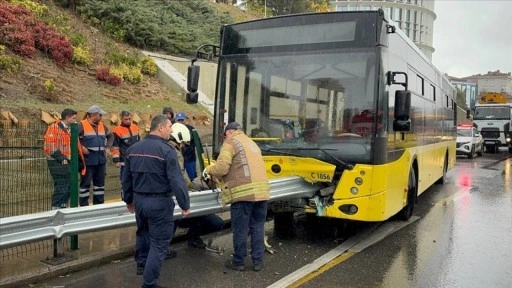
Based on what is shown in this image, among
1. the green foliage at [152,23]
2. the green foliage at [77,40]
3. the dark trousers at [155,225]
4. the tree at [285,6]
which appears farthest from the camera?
the tree at [285,6]

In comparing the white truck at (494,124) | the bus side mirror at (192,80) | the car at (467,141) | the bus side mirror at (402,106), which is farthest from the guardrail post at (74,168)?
the white truck at (494,124)

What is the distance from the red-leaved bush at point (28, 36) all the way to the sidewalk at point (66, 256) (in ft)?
32.0

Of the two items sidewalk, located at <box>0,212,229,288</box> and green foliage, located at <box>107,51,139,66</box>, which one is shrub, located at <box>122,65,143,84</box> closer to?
green foliage, located at <box>107,51,139,66</box>

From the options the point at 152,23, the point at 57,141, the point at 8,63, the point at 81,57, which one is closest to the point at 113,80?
the point at 81,57

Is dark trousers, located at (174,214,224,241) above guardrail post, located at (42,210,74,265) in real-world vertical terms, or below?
above

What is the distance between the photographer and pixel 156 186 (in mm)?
4668

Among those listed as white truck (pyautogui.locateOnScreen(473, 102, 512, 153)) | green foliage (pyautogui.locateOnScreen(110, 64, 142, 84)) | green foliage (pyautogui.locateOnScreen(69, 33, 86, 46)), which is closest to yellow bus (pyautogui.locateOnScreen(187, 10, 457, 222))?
green foliage (pyautogui.locateOnScreen(110, 64, 142, 84))

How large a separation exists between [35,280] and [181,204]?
1.83m

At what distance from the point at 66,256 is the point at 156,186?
6.09 ft

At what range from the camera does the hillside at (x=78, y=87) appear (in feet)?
41.4

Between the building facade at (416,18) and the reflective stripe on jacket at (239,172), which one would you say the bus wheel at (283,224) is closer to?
the reflective stripe on jacket at (239,172)

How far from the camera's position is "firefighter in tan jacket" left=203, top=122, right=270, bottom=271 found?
5.64m

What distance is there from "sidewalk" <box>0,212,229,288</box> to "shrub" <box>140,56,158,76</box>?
1274 cm

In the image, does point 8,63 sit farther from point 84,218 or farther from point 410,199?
point 410,199
